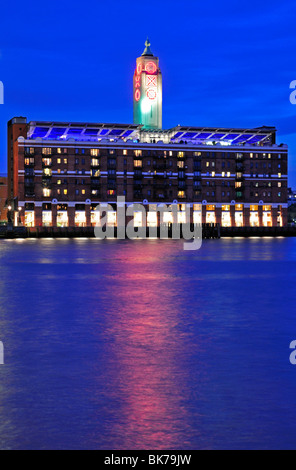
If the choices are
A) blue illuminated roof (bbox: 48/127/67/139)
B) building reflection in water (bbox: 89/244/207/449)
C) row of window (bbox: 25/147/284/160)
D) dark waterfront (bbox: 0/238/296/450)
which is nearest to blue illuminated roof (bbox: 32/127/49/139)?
blue illuminated roof (bbox: 48/127/67/139)

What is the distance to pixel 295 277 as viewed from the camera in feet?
127

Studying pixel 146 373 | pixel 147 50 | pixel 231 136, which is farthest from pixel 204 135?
pixel 146 373

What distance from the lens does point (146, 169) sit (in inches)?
6132

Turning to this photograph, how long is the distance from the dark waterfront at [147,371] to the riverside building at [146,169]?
123215 millimetres

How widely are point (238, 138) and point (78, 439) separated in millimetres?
165794

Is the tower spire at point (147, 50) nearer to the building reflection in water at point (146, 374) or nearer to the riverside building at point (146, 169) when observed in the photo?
the riverside building at point (146, 169)

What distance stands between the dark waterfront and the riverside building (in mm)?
123215

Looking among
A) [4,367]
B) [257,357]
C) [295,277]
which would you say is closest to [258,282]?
[295,277]

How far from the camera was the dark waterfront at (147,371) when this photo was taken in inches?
360

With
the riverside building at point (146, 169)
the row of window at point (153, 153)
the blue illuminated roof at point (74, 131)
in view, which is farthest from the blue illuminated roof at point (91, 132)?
the row of window at point (153, 153)

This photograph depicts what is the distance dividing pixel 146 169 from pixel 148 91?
2358 cm

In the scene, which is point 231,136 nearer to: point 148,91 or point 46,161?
Answer: point 148,91

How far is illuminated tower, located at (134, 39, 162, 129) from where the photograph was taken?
166m
